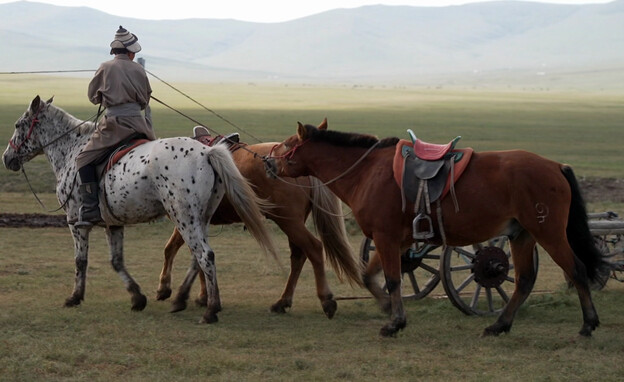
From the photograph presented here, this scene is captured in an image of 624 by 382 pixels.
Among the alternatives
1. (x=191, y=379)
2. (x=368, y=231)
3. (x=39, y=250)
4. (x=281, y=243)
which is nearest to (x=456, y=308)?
(x=368, y=231)

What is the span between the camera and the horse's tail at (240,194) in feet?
28.1

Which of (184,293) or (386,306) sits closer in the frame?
(386,306)

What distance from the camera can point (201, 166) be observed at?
28.1 ft

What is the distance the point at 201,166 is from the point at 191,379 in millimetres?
2660

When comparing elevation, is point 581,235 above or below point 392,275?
above

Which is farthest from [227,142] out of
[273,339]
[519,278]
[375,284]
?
[519,278]

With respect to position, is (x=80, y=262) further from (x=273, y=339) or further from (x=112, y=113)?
(x=273, y=339)

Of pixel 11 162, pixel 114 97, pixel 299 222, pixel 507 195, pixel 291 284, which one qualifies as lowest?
pixel 291 284

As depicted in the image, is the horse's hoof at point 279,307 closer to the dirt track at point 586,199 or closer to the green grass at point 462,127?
the dirt track at point 586,199

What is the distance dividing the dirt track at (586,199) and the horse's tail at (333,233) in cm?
738

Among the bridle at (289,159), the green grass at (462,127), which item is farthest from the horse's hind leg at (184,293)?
the green grass at (462,127)

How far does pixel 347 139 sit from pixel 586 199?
11.8 meters

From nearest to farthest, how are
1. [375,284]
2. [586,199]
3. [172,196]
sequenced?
[375,284], [172,196], [586,199]

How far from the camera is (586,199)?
19000mm
